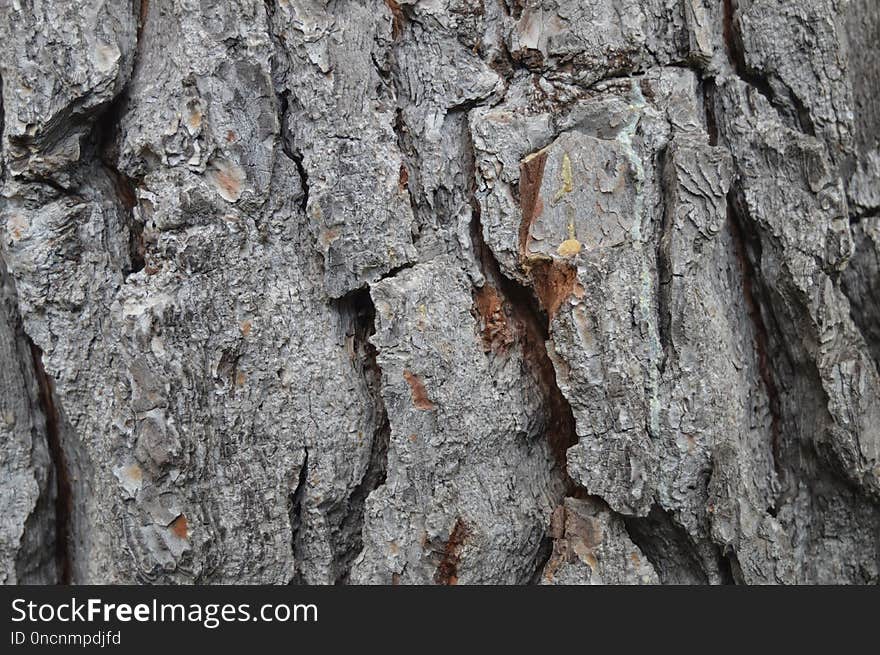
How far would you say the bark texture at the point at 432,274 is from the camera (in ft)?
4.12

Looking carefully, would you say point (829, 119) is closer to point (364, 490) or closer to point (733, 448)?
point (733, 448)

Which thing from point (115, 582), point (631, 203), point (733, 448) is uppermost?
point (631, 203)

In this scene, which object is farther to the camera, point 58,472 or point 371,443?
point 58,472

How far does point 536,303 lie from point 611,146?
315mm

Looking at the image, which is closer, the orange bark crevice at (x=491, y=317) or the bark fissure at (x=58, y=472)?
the orange bark crevice at (x=491, y=317)

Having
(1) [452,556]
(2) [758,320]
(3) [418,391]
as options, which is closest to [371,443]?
(3) [418,391]

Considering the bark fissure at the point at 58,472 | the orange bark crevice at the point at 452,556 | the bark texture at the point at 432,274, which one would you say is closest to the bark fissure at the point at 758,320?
the bark texture at the point at 432,274

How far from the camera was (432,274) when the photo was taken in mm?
1272

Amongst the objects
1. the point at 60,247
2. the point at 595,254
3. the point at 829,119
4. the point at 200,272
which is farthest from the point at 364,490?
the point at 829,119

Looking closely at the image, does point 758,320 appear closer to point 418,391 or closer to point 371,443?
point 418,391

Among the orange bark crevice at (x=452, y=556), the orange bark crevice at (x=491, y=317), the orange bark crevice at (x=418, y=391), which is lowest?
the orange bark crevice at (x=452, y=556)

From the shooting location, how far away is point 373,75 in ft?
4.29

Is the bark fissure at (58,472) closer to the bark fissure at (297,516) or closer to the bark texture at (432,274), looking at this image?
the bark texture at (432,274)

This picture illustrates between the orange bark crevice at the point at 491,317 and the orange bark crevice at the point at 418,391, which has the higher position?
the orange bark crevice at the point at 491,317
